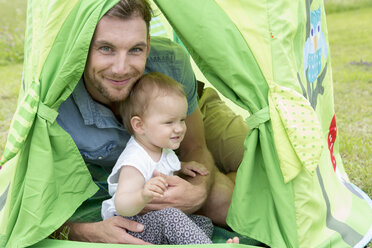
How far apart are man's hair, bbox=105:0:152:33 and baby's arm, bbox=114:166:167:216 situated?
62 centimetres

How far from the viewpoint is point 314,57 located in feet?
7.81

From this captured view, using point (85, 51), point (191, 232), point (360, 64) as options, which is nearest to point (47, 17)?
point (85, 51)

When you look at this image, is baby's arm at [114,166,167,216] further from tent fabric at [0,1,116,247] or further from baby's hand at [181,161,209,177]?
baby's hand at [181,161,209,177]

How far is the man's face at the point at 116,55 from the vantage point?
2078mm

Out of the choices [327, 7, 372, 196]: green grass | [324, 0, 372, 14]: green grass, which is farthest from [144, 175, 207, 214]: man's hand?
[324, 0, 372, 14]: green grass

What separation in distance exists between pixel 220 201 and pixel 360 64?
12.8 feet

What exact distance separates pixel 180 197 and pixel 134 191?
28 centimetres

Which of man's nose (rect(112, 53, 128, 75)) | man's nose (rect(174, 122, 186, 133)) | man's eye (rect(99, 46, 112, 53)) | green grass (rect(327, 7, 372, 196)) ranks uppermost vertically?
man's eye (rect(99, 46, 112, 53))

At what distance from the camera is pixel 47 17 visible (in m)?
1.93

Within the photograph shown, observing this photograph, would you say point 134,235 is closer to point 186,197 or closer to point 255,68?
point 186,197

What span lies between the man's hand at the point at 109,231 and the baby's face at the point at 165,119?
1.15ft

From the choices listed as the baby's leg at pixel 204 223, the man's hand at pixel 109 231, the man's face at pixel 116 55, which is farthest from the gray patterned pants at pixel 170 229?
the man's face at pixel 116 55

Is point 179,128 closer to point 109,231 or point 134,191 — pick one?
point 134,191

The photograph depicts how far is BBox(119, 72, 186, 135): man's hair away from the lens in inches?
Result: 84.0
